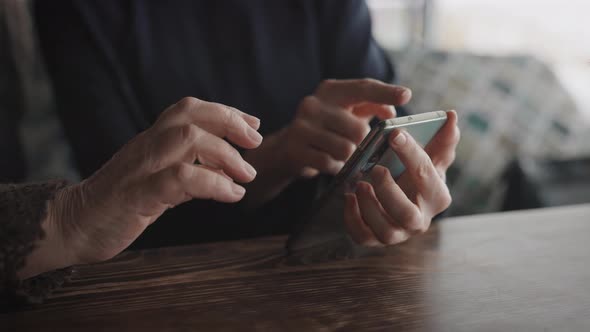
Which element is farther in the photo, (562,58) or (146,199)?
(562,58)

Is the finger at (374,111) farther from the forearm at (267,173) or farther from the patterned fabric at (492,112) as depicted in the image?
the patterned fabric at (492,112)

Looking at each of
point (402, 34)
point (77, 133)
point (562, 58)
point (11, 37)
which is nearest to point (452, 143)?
point (77, 133)

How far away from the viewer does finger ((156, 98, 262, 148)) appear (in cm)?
43

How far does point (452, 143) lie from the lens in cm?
54

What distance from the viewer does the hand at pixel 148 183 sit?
1.31 ft

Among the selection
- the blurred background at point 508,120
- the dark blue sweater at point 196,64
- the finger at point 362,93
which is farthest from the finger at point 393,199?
the blurred background at point 508,120

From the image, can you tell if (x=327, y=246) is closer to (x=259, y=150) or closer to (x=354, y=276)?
(x=354, y=276)

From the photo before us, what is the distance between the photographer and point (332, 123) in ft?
2.20

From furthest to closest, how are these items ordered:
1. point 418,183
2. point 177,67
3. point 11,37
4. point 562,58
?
point 562,58 → point 11,37 → point 177,67 → point 418,183

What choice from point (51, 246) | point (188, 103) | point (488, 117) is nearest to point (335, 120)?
point (188, 103)

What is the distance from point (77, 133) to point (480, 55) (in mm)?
1299

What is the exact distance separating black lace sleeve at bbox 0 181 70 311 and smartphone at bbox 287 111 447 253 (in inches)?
9.9

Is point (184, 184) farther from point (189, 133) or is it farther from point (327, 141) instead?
point (327, 141)

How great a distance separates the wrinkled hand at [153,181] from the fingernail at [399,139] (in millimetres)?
137
